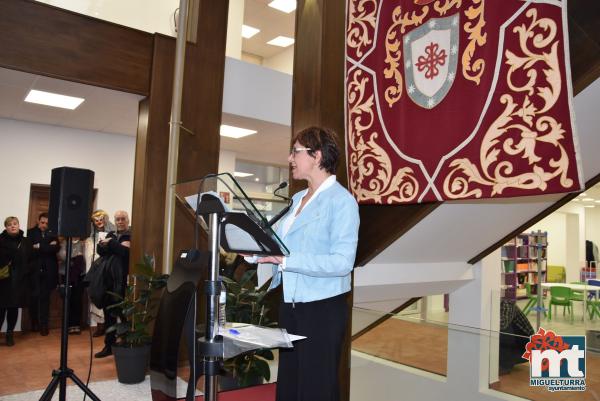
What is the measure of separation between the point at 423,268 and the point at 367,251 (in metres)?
0.88

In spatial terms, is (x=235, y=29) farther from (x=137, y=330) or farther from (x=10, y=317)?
(x=10, y=317)

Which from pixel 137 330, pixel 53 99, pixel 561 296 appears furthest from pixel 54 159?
pixel 561 296

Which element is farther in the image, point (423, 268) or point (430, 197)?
point (423, 268)

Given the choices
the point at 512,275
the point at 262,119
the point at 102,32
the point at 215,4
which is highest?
the point at 215,4

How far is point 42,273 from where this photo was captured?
546cm

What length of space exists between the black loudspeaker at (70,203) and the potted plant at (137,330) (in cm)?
116

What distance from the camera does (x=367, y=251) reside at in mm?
2953

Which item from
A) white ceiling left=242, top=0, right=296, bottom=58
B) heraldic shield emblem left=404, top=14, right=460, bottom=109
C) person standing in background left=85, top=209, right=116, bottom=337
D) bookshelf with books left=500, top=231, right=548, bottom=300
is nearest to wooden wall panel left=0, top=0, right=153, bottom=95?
person standing in background left=85, top=209, right=116, bottom=337

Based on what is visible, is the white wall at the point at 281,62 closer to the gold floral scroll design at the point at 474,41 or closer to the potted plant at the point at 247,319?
the potted plant at the point at 247,319

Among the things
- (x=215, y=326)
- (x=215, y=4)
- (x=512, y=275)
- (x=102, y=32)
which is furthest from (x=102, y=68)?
(x=512, y=275)

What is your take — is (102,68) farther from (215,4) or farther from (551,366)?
(551,366)

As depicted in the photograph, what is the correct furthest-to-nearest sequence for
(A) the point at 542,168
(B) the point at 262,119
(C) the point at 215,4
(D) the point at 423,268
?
(B) the point at 262,119, (C) the point at 215,4, (D) the point at 423,268, (A) the point at 542,168

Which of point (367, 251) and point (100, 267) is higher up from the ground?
point (367, 251)

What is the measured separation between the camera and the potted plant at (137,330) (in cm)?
365
